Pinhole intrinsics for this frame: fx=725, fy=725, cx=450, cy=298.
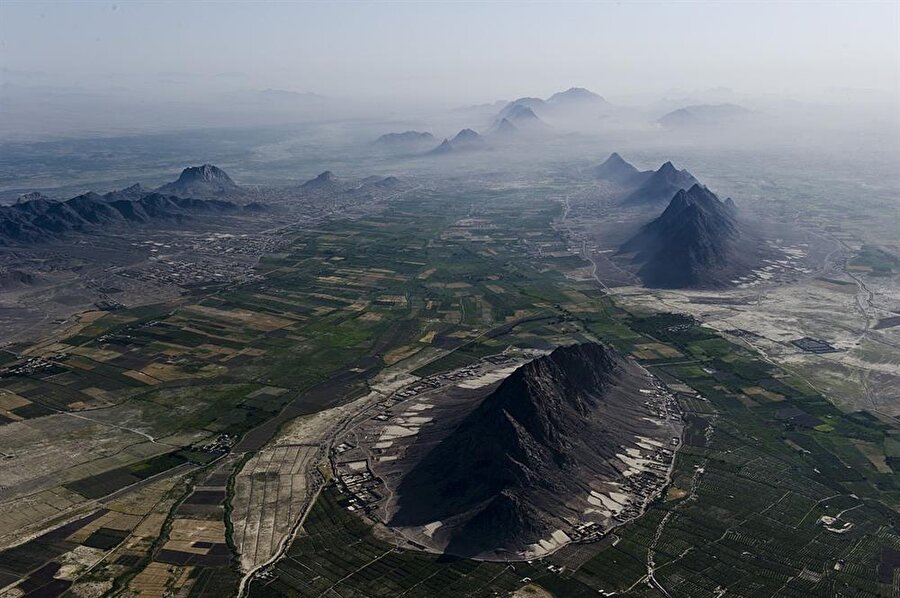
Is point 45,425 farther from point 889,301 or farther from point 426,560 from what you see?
point 889,301

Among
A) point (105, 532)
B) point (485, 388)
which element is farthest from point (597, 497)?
point (105, 532)

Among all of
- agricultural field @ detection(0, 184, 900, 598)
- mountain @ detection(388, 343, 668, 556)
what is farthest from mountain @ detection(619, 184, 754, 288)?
mountain @ detection(388, 343, 668, 556)

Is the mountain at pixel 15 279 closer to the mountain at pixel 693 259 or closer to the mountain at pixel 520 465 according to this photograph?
the mountain at pixel 520 465

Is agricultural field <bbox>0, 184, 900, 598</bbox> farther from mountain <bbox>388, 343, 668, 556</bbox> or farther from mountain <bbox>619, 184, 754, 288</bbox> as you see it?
mountain <bbox>619, 184, 754, 288</bbox>

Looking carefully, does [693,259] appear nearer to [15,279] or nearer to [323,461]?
[323,461]

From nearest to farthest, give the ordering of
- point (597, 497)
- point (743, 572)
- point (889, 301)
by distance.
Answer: point (743, 572) < point (597, 497) < point (889, 301)

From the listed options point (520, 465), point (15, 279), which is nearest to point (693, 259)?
point (520, 465)

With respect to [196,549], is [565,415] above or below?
above

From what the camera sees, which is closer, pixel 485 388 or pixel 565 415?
pixel 565 415
